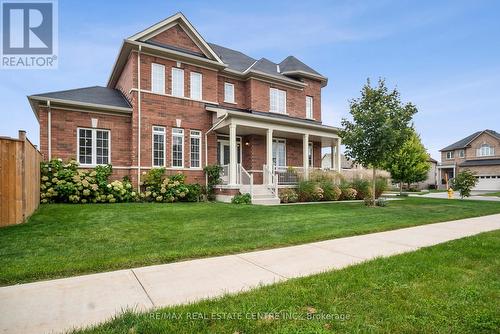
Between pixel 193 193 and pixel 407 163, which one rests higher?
pixel 407 163

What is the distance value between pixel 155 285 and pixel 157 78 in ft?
43.9

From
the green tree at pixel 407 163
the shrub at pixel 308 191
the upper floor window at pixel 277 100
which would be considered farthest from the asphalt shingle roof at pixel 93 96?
the green tree at pixel 407 163

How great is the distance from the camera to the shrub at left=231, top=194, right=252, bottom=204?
1365 centimetres

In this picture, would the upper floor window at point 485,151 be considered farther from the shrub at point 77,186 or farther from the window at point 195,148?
the shrub at point 77,186

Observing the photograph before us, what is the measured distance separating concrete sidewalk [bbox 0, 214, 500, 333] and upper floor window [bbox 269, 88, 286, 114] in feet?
48.0

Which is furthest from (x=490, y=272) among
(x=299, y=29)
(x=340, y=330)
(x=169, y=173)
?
(x=299, y=29)

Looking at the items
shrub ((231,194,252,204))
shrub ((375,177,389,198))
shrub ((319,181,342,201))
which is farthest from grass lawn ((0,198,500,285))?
shrub ((375,177,389,198))

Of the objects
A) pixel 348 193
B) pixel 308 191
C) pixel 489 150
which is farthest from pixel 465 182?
pixel 489 150

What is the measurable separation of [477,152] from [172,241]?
5162cm

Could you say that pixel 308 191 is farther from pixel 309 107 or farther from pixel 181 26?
pixel 181 26

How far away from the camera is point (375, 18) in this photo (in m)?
15.7

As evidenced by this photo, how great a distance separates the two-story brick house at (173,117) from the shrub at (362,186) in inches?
66.8

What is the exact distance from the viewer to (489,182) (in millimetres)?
39062

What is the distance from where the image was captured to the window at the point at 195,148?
15820 mm
